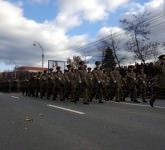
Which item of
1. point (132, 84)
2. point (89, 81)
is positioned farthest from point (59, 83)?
point (132, 84)

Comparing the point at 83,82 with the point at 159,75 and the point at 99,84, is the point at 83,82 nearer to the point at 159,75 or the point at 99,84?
the point at 99,84

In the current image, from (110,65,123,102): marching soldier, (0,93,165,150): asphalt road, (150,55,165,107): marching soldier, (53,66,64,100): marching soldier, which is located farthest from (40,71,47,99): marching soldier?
(0,93,165,150): asphalt road

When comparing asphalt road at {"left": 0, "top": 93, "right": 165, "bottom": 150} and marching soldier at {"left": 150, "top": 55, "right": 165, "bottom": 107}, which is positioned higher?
marching soldier at {"left": 150, "top": 55, "right": 165, "bottom": 107}

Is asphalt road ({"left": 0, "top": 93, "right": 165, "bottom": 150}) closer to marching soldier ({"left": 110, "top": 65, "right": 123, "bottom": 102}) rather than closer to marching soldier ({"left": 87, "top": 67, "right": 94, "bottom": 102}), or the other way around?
marching soldier ({"left": 87, "top": 67, "right": 94, "bottom": 102})

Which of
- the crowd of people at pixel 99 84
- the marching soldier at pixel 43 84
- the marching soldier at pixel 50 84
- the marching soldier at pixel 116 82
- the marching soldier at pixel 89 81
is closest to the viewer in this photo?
the crowd of people at pixel 99 84

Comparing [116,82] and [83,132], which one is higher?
[116,82]

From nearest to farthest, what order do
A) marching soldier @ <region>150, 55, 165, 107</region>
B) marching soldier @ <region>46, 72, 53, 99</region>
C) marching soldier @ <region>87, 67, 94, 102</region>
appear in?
marching soldier @ <region>150, 55, 165, 107</region>, marching soldier @ <region>87, 67, 94, 102</region>, marching soldier @ <region>46, 72, 53, 99</region>

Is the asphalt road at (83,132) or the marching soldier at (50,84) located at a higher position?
the marching soldier at (50,84)

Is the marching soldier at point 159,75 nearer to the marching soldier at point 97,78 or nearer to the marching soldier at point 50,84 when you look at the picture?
the marching soldier at point 97,78

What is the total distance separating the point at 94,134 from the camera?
9.00m

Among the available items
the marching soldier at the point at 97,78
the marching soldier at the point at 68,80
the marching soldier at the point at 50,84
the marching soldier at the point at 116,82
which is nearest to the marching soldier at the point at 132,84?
the marching soldier at the point at 116,82

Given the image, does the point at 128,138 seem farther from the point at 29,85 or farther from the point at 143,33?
the point at 143,33

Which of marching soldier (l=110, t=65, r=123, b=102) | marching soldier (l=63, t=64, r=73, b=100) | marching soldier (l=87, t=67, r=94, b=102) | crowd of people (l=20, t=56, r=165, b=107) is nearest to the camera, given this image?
crowd of people (l=20, t=56, r=165, b=107)

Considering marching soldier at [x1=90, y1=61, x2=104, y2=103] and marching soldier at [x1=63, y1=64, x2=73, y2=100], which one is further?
marching soldier at [x1=63, y1=64, x2=73, y2=100]
